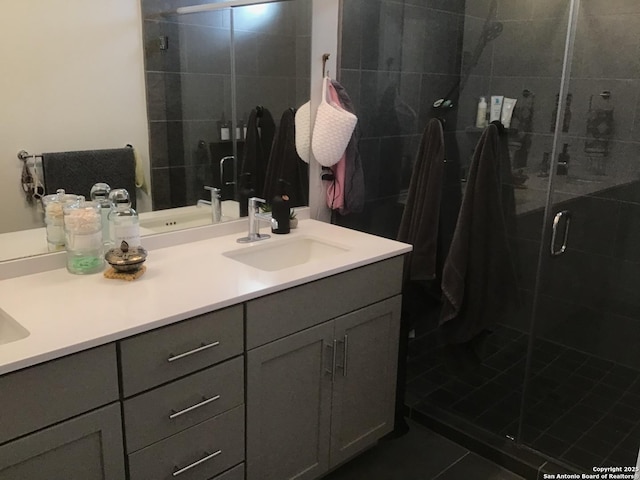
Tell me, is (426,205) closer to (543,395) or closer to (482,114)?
(482,114)

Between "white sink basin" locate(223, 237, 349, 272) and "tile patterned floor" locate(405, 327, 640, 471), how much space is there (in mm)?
722

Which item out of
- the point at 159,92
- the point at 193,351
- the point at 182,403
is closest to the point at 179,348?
the point at 193,351

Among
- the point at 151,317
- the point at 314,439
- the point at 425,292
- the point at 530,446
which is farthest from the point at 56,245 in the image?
the point at 530,446

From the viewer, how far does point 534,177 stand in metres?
2.78

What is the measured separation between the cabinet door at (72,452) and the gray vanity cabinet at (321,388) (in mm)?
423

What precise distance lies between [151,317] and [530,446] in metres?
1.72

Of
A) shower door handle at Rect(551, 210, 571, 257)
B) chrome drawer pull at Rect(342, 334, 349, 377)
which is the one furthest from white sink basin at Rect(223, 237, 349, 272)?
shower door handle at Rect(551, 210, 571, 257)

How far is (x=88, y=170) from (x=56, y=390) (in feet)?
2.68

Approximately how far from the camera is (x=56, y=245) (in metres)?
1.78

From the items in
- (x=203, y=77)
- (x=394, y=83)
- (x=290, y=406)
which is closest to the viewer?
(x=290, y=406)

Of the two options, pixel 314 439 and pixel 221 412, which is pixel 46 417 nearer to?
pixel 221 412

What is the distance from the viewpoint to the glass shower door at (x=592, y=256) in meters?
2.53

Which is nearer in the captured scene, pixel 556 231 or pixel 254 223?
pixel 254 223

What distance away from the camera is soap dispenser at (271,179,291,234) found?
2242 millimetres
